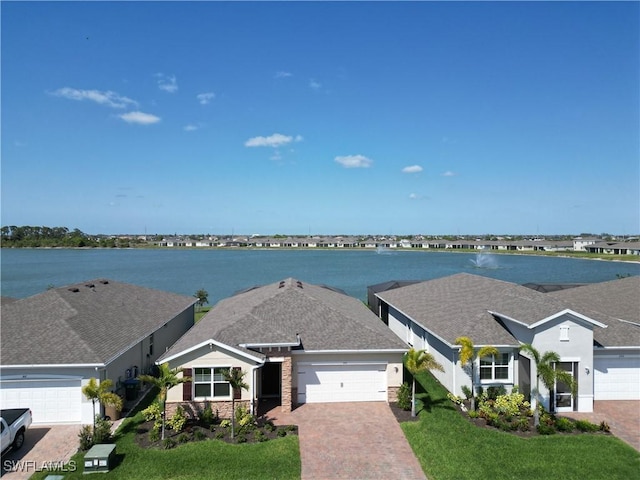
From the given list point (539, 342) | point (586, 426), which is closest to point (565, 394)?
point (586, 426)

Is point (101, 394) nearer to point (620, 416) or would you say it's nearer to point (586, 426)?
point (586, 426)

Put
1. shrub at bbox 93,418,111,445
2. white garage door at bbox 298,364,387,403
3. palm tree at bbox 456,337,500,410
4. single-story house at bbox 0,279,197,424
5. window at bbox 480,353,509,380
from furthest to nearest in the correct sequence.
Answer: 1. white garage door at bbox 298,364,387,403
2. window at bbox 480,353,509,380
3. palm tree at bbox 456,337,500,410
4. single-story house at bbox 0,279,197,424
5. shrub at bbox 93,418,111,445

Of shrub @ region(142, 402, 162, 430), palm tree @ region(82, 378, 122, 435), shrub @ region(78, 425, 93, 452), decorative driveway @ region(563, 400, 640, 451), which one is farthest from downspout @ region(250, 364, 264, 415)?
decorative driveway @ region(563, 400, 640, 451)

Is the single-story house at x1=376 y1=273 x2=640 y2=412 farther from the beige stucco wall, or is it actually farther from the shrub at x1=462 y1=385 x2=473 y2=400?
the beige stucco wall

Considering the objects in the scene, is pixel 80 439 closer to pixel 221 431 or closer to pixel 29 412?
pixel 29 412

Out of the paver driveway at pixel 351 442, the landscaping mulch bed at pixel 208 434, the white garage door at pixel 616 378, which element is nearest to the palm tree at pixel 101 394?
the landscaping mulch bed at pixel 208 434

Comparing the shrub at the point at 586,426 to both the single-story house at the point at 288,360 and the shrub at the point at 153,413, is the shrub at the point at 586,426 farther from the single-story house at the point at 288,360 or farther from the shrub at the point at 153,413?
the shrub at the point at 153,413

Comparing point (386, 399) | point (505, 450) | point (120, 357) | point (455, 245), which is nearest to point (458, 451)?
point (505, 450)
